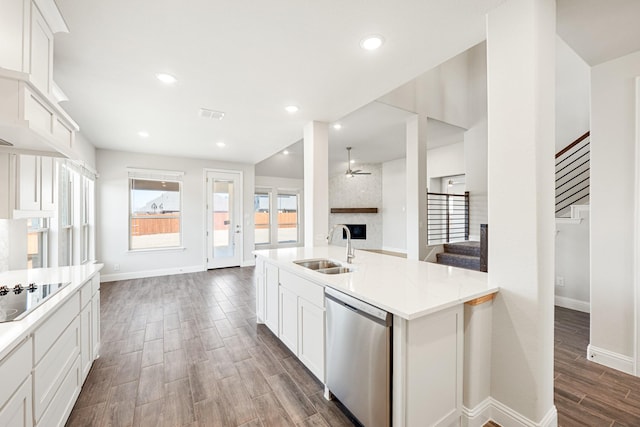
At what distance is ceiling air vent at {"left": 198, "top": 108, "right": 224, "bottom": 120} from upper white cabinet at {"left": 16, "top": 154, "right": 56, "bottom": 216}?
1.60 meters

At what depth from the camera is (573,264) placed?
11.5 ft

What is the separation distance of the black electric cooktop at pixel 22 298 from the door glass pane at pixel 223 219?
4.57 m

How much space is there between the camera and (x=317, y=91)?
280cm

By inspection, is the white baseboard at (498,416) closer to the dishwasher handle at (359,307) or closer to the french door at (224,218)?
the dishwasher handle at (359,307)

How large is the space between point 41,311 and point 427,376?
199 centimetres

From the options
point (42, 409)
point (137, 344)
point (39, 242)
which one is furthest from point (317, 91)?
point (39, 242)

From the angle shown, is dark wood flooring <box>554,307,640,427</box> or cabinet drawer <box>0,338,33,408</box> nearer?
cabinet drawer <box>0,338,33,408</box>

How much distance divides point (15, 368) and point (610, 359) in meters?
3.88

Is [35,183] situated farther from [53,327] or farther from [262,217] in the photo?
[262,217]

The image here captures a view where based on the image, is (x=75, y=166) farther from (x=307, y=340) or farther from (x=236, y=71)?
(x=307, y=340)

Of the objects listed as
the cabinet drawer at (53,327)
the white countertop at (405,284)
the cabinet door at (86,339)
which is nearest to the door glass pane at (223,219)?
the cabinet door at (86,339)

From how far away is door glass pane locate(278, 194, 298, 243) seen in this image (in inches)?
335

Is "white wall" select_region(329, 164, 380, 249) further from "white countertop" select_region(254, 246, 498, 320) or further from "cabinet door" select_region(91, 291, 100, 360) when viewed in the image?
"cabinet door" select_region(91, 291, 100, 360)

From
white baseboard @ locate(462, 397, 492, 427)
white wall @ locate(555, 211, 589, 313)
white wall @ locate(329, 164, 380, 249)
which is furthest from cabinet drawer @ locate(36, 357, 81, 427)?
white wall @ locate(329, 164, 380, 249)
